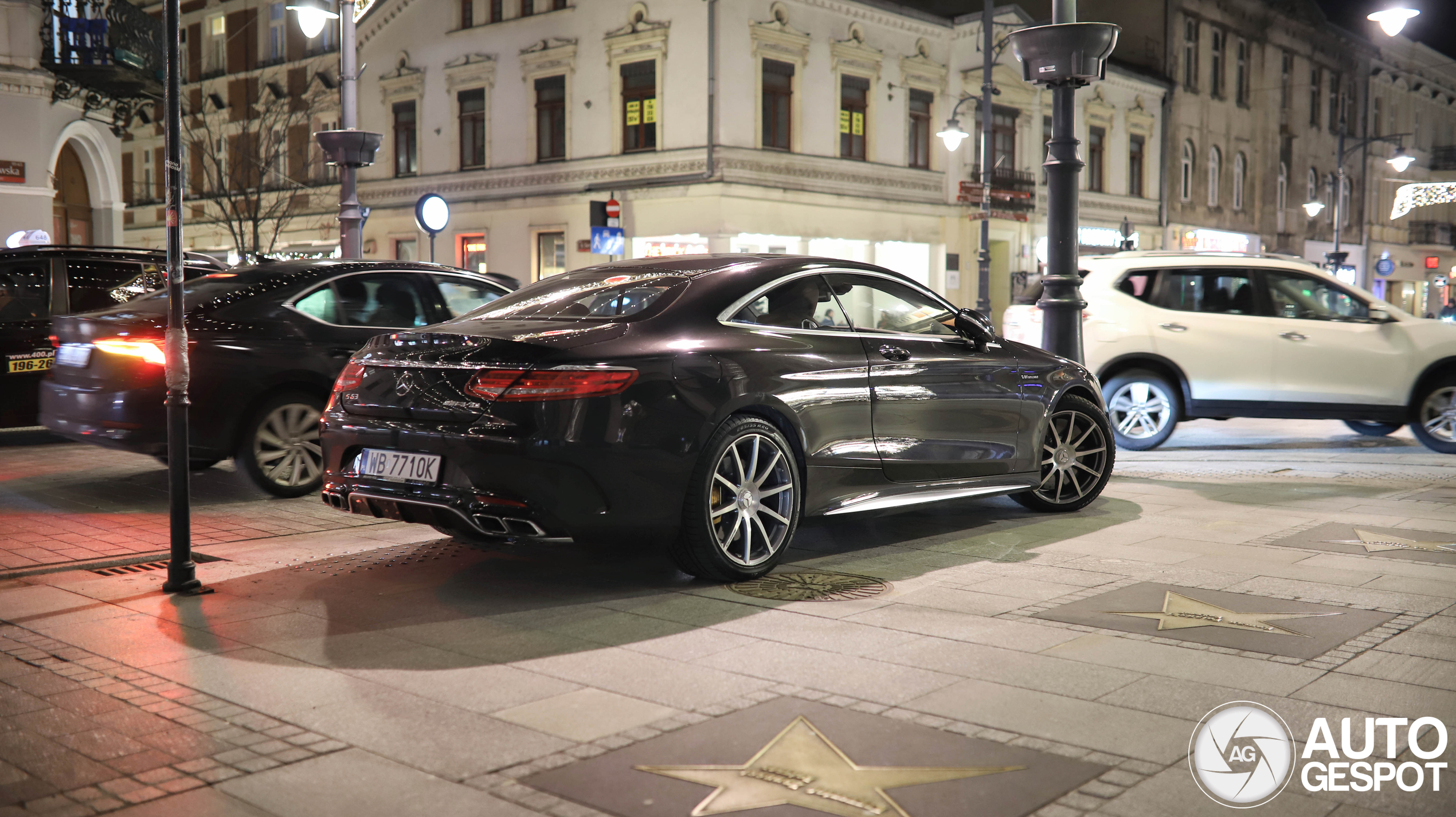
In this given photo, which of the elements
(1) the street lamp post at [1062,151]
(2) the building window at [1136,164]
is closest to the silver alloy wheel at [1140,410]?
(1) the street lamp post at [1062,151]

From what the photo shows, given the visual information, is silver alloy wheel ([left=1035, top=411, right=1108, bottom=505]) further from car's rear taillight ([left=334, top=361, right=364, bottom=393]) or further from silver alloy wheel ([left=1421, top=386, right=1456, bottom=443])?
silver alloy wheel ([left=1421, top=386, right=1456, bottom=443])

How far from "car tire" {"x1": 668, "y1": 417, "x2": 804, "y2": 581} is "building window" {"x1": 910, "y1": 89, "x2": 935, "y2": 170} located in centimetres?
2723

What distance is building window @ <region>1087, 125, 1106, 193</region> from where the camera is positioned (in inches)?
1519

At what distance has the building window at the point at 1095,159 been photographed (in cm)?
3859

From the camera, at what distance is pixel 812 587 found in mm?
5922

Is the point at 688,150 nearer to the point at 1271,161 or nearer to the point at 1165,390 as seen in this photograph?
the point at 1165,390

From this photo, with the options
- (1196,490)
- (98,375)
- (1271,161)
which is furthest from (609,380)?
(1271,161)

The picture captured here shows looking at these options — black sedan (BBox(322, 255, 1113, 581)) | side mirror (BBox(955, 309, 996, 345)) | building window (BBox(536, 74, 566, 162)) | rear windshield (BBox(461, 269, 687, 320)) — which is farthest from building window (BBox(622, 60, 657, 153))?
rear windshield (BBox(461, 269, 687, 320))

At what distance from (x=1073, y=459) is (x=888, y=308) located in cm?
190

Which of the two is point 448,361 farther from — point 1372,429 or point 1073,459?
point 1372,429

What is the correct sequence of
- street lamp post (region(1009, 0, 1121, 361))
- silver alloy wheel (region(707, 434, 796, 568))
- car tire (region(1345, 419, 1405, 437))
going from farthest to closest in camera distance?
car tire (region(1345, 419, 1405, 437)) → street lamp post (region(1009, 0, 1121, 361)) → silver alloy wheel (region(707, 434, 796, 568))

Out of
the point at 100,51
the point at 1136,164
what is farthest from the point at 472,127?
the point at 1136,164

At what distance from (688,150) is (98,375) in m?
20.9

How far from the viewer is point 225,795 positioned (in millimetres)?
3346
